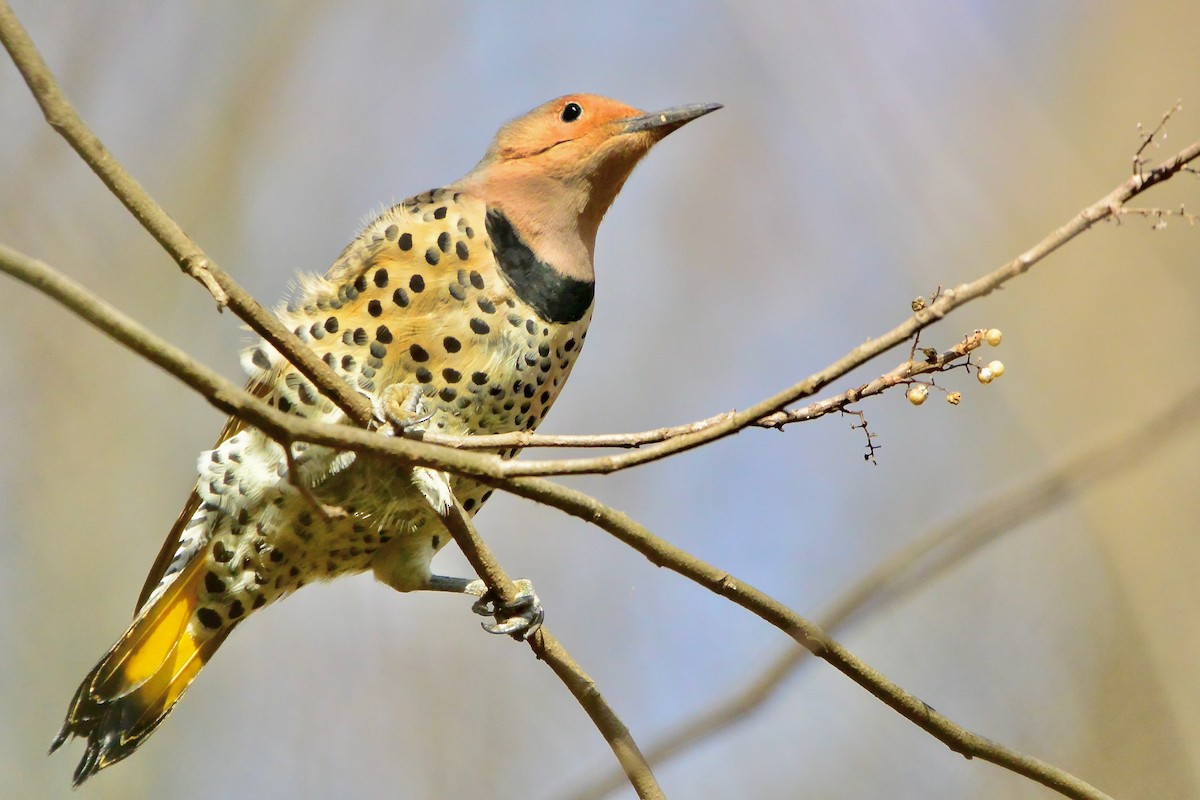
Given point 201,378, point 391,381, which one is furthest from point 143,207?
point 391,381

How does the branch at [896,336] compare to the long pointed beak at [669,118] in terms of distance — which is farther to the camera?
the long pointed beak at [669,118]

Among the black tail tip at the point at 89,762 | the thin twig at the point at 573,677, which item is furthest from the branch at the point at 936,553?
the black tail tip at the point at 89,762

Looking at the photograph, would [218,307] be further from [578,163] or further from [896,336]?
[578,163]

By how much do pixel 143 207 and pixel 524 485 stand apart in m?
0.86

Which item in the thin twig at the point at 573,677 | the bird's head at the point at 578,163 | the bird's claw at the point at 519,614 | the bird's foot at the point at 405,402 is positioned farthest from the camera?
the bird's head at the point at 578,163

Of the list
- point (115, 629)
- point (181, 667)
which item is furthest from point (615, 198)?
point (115, 629)

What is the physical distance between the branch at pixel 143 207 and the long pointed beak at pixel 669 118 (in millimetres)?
1844

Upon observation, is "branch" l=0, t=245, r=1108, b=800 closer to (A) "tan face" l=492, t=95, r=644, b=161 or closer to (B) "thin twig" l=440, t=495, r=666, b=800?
(B) "thin twig" l=440, t=495, r=666, b=800

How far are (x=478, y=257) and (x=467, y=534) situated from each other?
120 centimetres

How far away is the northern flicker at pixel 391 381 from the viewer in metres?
3.53

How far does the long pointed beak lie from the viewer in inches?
155

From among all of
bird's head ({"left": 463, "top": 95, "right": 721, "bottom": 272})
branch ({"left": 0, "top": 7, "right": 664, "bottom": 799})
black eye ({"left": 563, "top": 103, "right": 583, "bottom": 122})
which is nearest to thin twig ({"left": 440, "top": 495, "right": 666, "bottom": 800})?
branch ({"left": 0, "top": 7, "right": 664, "bottom": 799})

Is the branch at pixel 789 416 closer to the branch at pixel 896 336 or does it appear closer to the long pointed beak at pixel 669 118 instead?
the branch at pixel 896 336

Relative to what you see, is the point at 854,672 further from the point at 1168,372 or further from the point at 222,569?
the point at 1168,372
